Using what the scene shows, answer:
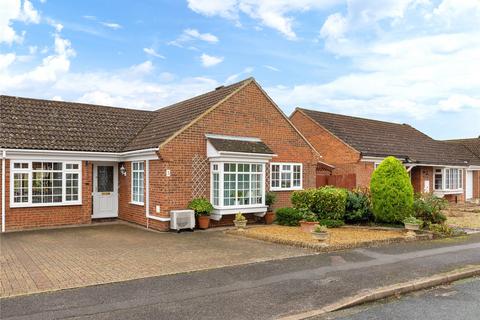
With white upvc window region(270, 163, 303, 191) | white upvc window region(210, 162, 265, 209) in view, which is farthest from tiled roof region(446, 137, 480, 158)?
white upvc window region(210, 162, 265, 209)

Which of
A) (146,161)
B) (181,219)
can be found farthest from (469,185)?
(146,161)

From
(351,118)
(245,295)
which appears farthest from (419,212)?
(351,118)

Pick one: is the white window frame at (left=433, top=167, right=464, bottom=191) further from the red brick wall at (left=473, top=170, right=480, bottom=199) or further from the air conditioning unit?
the air conditioning unit

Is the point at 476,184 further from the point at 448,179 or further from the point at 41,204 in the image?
the point at 41,204

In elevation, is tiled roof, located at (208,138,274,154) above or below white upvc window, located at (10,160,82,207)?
above

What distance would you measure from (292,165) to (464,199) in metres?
19.9

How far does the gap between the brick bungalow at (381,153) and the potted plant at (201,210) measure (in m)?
8.86

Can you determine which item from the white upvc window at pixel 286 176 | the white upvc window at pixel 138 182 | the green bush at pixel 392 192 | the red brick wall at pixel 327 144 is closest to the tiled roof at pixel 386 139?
the red brick wall at pixel 327 144

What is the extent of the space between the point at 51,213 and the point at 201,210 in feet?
18.6

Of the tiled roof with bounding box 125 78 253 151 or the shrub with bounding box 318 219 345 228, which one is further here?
the tiled roof with bounding box 125 78 253 151

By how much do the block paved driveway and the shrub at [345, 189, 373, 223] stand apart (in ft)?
17.3

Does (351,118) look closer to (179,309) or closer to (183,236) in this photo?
(183,236)

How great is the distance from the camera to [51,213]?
15594mm

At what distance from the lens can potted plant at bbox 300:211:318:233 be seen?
1402 centimetres
